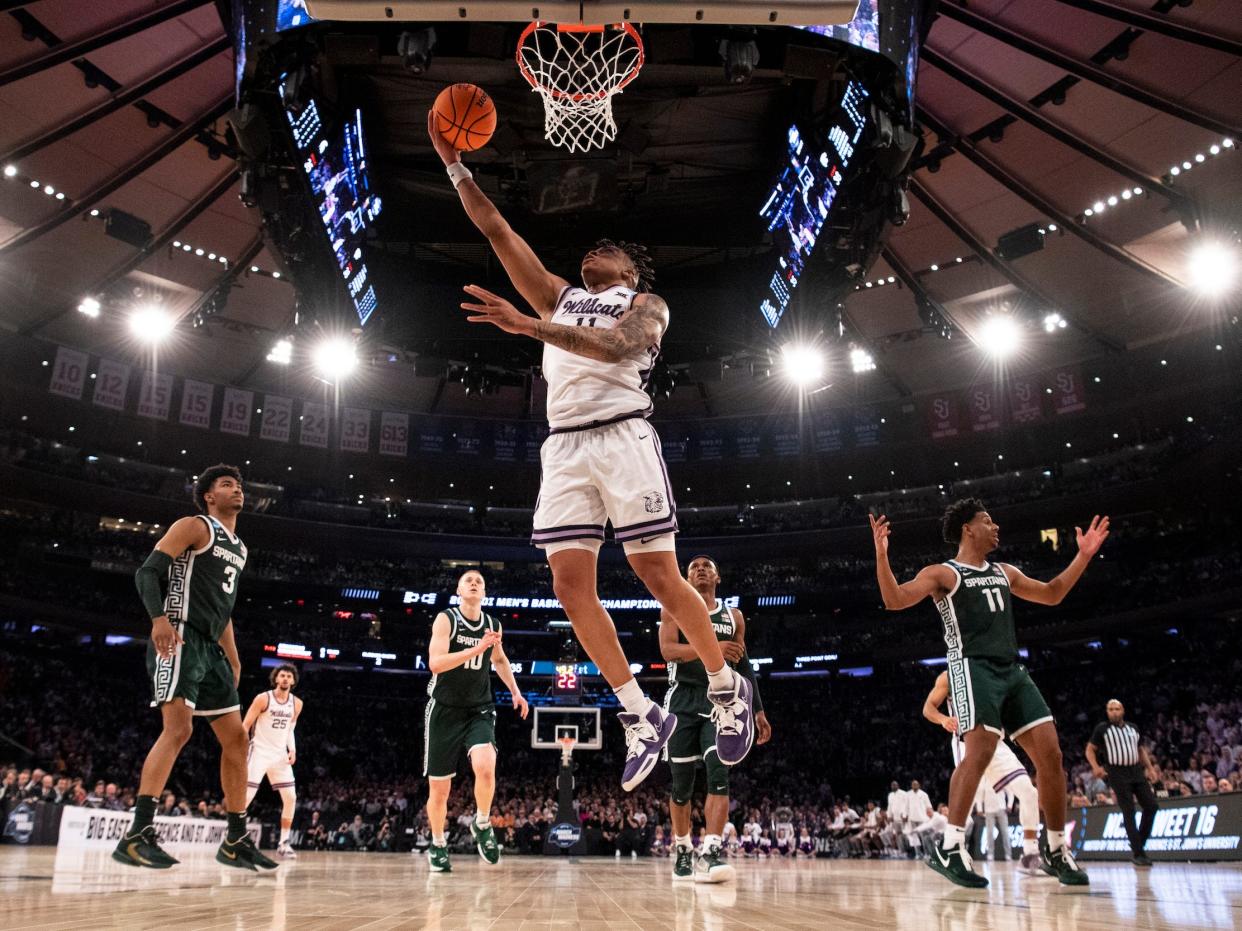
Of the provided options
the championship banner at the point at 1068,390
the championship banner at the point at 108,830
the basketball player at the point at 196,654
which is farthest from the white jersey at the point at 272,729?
the championship banner at the point at 1068,390

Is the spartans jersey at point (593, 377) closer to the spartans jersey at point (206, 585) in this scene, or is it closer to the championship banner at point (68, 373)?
the spartans jersey at point (206, 585)

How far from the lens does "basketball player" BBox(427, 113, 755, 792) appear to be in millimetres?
4125

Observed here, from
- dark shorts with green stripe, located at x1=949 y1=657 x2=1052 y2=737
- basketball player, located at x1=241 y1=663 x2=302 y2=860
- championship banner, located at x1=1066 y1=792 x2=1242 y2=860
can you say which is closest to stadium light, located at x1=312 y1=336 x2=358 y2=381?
basketball player, located at x1=241 y1=663 x2=302 y2=860

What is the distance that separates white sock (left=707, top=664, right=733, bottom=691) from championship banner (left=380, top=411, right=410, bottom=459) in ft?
92.4

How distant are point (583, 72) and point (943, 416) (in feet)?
76.1

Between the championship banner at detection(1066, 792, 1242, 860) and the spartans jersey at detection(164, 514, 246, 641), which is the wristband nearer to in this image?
the spartans jersey at detection(164, 514, 246, 641)

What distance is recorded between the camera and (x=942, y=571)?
5.71 m

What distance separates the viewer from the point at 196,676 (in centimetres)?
554

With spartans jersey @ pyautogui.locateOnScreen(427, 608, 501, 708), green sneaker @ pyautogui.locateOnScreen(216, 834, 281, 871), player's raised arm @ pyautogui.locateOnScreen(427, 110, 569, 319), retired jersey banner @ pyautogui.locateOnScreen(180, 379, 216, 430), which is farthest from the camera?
retired jersey banner @ pyautogui.locateOnScreen(180, 379, 216, 430)

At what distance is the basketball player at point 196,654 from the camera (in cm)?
529

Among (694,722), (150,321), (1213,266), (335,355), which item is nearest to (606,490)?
(694,722)

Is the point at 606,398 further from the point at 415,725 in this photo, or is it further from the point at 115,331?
the point at 415,725

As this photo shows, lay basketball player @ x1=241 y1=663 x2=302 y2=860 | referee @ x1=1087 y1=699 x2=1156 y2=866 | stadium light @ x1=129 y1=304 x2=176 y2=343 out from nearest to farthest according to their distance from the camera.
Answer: referee @ x1=1087 y1=699 x2=1156 y2=866 → basketball player @ x1=241 y1=663 x2=302 y2=860 → stadium light @ x1=129 y1=304 x2=176 y2=343

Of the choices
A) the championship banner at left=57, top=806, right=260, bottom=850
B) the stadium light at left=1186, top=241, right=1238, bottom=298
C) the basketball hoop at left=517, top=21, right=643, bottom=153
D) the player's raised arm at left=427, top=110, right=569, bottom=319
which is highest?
the stadium light at left=1186, top=241, right=1238, bottom=298
